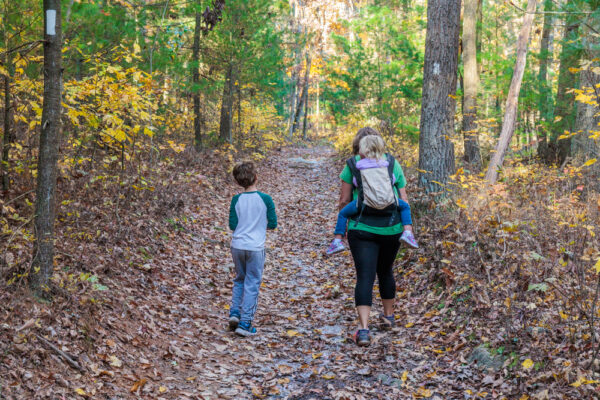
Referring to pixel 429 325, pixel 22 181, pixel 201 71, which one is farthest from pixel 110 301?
pixel 201 71

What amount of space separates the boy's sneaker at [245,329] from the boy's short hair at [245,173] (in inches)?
64.7

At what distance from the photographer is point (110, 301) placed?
515cm

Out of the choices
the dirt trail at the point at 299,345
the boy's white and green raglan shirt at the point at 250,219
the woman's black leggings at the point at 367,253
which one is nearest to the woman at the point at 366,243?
the woman's black leggings at the point at 367,253

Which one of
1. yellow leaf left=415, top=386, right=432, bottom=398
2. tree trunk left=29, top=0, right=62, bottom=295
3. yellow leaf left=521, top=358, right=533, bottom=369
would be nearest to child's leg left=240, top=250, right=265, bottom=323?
tree trunk left=29, top=0, right=62, bottom=295

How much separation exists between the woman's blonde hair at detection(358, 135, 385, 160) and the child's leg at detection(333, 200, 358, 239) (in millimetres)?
520

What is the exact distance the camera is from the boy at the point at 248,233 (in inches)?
217

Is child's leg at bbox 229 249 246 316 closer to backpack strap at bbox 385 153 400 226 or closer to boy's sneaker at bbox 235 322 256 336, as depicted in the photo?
boy's sneaker at bbox 235 322 256 336

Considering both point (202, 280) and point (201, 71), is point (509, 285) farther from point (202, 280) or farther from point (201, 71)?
point (201, 71)

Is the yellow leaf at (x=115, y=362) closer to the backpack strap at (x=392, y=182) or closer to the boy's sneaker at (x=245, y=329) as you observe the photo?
the boy's sneaker at (x=245, y=329)

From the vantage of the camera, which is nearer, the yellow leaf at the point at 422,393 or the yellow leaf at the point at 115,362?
the yellow leaf at the point at 422,393

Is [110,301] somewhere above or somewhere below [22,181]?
below

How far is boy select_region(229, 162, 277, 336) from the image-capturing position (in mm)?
5500

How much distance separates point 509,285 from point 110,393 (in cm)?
396

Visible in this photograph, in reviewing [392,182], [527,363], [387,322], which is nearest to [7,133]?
[392,182]
